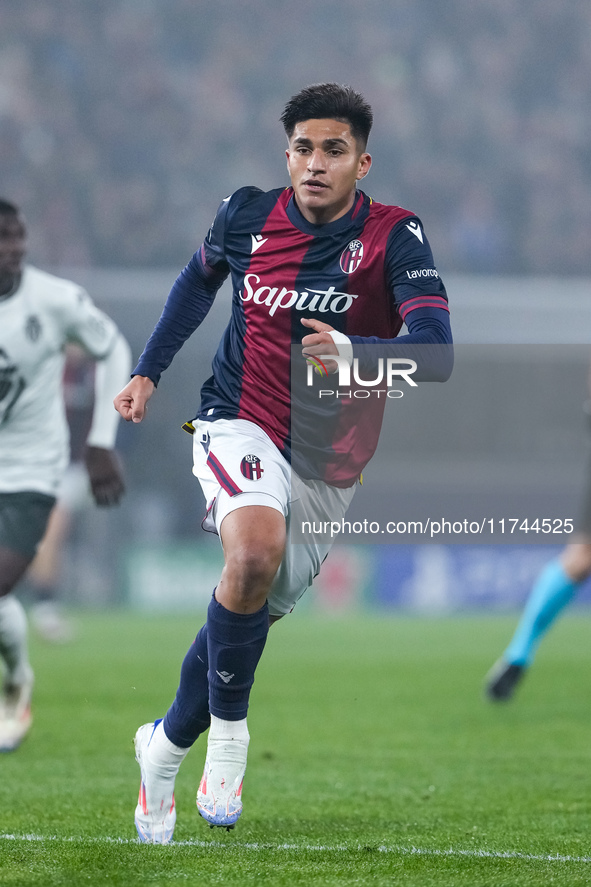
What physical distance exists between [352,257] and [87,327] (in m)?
2.05

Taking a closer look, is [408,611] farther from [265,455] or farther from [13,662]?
[265,455]

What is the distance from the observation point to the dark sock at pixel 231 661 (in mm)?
3068

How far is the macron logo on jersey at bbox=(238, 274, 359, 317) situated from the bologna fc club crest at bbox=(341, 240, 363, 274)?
0.22ft

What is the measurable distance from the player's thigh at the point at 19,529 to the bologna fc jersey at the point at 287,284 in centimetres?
167

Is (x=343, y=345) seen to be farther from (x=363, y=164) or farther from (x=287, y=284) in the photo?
(x=363, y=164)

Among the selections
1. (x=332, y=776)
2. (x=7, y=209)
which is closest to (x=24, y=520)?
(x=7, y=209)

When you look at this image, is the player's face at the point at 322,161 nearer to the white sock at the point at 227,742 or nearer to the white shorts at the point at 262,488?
the white shorts at the point at 262,488

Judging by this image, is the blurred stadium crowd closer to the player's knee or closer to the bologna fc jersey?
the bologna fc jersey

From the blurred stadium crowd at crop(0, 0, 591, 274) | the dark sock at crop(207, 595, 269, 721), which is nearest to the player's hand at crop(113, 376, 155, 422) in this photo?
the dark sock at crop(207, 595, 269, 721)

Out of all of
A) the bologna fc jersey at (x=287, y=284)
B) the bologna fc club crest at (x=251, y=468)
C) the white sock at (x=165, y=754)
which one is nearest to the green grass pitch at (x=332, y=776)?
the white sock at (x=165, y=754)

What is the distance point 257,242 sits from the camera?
3.44 meters

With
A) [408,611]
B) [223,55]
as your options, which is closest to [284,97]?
[223,55]

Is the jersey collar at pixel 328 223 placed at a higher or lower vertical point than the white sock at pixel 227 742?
higher

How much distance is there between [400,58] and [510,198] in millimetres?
3067
